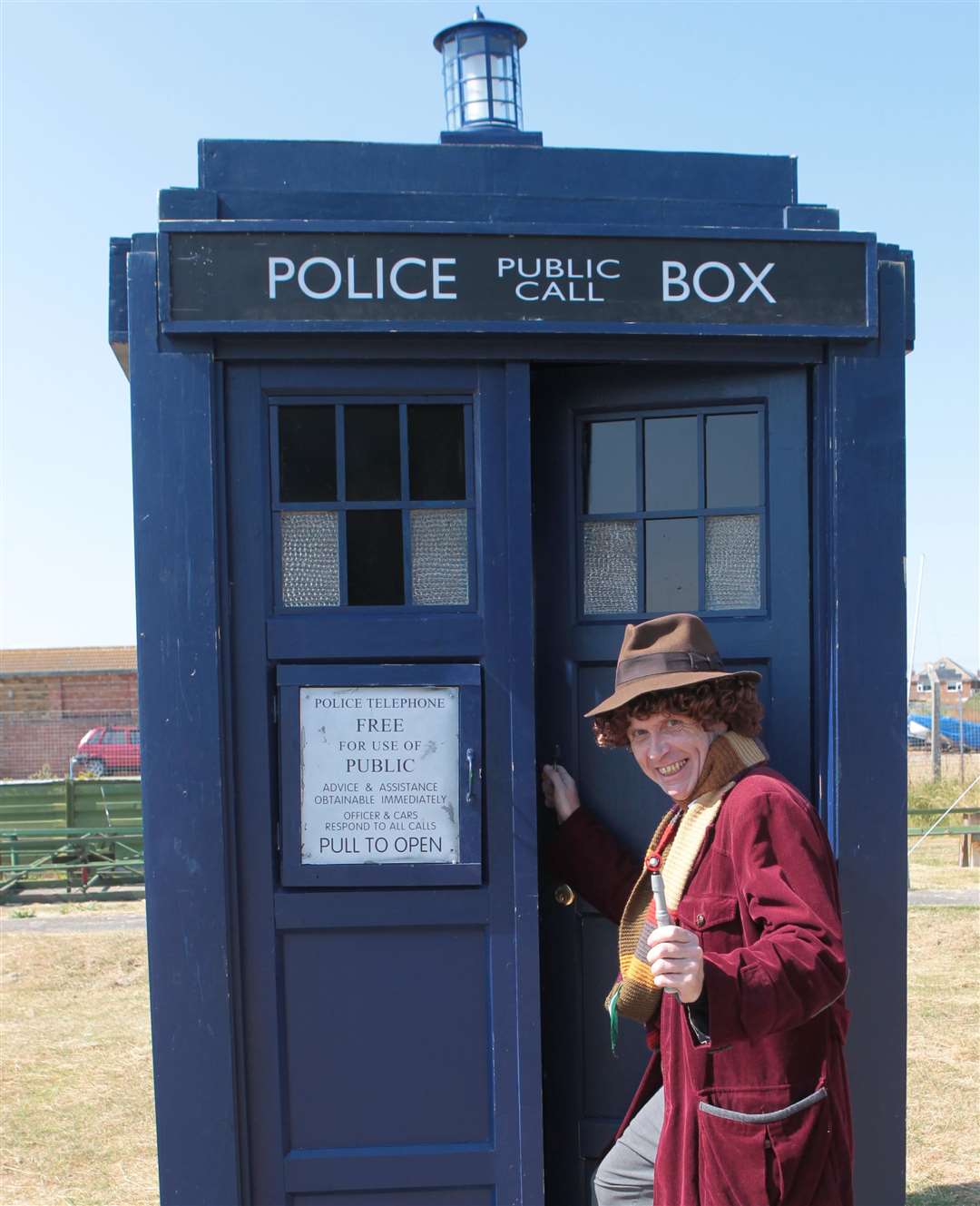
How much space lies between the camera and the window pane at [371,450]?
324 centimetres

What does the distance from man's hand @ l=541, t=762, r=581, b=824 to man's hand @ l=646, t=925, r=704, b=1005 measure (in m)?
1.21

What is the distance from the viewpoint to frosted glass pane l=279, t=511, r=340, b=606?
3221 mm

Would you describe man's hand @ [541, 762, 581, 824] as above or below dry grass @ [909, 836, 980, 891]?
above

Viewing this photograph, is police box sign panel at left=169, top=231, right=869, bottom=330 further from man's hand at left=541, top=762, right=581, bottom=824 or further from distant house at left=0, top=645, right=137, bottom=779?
distant house at left=0, top=645, right=137, bottom=779

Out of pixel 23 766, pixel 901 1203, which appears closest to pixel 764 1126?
pixel 901 1203

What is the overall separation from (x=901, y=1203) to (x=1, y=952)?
24.0 ft

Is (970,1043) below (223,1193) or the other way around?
below

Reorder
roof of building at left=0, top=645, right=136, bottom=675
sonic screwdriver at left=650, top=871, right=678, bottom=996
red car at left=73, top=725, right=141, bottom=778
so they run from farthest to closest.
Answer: roof of building at left=0, top=645, right=136, bottom=675 < red car at left=73, top=725, right=141, bottom=778 < sonic screwdriver at left=650, top=871, right=678, bottom=996

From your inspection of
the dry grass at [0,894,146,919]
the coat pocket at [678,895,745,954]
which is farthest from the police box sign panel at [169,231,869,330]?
the dry grass at [0,894,146,919]

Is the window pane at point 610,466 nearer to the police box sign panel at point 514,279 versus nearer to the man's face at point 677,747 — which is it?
the police box sign panel at point 514,279

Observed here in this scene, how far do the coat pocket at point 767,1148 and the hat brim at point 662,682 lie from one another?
0.85m

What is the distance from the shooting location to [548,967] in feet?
11.6

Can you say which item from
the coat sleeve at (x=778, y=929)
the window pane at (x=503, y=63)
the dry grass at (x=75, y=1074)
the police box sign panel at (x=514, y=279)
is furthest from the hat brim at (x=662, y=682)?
the dry grass at (x=75, y=1074)

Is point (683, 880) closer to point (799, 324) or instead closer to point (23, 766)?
point (799, 324)
